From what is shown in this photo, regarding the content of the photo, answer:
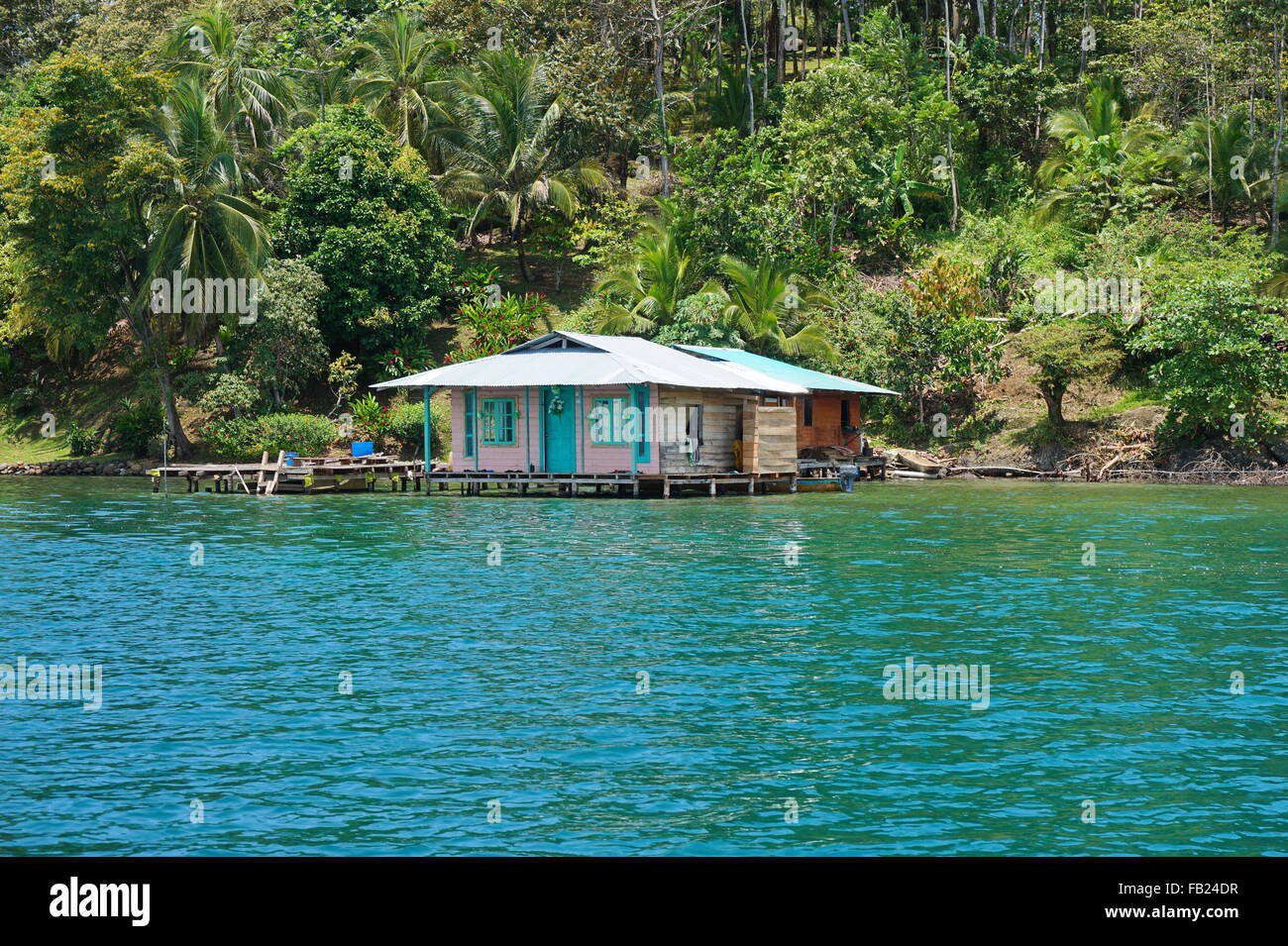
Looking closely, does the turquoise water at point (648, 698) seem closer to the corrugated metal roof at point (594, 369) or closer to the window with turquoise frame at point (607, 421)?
the corrugated metal roof at point (594, 369)

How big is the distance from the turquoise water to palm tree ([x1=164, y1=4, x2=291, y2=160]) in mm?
35380

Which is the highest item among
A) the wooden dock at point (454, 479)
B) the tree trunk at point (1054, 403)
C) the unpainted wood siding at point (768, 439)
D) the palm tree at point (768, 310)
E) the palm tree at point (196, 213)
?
the palm tree at point (196, 213)

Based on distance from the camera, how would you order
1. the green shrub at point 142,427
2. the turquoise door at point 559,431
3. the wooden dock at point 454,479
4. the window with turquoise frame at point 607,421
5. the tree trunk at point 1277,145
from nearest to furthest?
the window with turquoise frame at point 607,421 → the wooden dock at point 454,479 → the turquoise door at point 559,431 → the tree trunk at point 1277,145 → the green shrub at point 142,427

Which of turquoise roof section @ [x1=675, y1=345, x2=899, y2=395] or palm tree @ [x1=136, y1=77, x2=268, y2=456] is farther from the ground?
palm tree @ [x1=136, y1=77, x2=268, y2=456]

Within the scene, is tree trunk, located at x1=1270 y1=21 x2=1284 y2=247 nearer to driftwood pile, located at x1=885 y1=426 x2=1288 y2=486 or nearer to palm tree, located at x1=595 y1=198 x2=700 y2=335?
driftwood pile, located at x1=885 y1=426 x2=1288 y2=486

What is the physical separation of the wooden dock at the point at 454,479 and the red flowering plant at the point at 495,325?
881 centimetres

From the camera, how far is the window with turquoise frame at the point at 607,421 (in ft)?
118

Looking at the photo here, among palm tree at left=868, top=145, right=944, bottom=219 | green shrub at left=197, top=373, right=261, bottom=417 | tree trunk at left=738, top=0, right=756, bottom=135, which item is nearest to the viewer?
green shrub at left=197, top=373, right=261, bottom=417

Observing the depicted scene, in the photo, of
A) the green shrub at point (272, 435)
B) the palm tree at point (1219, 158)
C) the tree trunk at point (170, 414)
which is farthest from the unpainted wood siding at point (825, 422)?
the tree trunk at point (170, 414)

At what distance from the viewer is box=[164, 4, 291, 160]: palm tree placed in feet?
180

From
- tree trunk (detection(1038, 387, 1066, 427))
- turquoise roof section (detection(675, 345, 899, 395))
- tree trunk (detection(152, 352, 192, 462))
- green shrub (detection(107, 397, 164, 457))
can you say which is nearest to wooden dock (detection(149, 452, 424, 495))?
tree trunk (detection(152, 352, 192, 462))

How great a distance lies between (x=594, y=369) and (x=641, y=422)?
6.17 feet

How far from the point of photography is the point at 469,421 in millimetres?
38844
